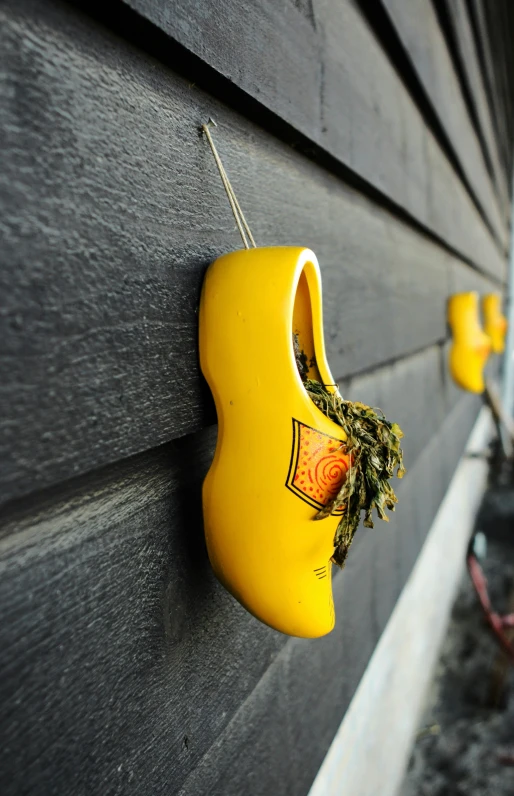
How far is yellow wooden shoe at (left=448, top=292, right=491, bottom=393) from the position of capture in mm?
1623

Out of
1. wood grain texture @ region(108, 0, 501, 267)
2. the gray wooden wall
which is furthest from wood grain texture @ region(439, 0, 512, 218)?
the gray wooden wall

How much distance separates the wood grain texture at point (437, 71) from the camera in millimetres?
943

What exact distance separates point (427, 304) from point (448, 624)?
1314 mm

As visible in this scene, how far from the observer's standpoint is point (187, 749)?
0.43 metres

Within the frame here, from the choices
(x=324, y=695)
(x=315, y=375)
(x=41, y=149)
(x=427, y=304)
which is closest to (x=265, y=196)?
(x=315, y=375)

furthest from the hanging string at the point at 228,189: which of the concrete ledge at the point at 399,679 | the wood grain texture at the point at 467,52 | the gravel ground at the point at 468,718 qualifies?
the gravel ground at the point at 468,718

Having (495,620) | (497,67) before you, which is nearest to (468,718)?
(495,620)

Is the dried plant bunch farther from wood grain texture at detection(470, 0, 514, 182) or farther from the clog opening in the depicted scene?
wood grain texture at detection(470, 0, 514, 182)

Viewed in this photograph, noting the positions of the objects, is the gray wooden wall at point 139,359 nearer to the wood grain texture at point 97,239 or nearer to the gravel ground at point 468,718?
the wood grain texture at point 97,239

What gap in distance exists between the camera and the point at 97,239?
30 centimetres

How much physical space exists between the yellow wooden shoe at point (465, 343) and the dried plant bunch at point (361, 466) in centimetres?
131

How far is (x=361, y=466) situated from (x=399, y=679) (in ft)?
3.92

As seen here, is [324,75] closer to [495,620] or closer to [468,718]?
[495,620]

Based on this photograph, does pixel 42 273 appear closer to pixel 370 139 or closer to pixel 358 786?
pixel 370 139
